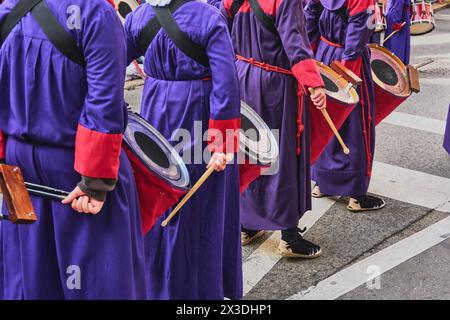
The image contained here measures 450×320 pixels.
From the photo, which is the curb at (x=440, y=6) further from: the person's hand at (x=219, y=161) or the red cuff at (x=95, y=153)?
the red cuff at (x=95, y=153)

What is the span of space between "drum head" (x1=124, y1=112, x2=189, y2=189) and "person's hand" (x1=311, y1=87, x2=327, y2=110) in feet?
4.13

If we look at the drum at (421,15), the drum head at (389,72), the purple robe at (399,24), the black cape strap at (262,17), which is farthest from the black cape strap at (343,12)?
the drum at (421,15)

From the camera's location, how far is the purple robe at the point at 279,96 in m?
4.11

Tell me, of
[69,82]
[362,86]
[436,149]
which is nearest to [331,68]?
[362,86]

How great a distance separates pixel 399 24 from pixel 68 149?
22.1 ft

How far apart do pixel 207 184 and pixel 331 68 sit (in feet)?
5.87

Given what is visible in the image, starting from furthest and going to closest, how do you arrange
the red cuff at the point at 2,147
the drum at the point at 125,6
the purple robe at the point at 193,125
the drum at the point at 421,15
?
the drum at the point at 421,15
the drum at the point at 125,6
the purple robe at the point at 193,125
the red cuff at the point at 2,147

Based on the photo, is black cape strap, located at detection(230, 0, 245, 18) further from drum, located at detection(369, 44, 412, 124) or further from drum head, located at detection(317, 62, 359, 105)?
drum, located at detection(369, 44, 412, 124)

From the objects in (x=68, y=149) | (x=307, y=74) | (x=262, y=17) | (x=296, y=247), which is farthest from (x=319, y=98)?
(x=68, y=149)

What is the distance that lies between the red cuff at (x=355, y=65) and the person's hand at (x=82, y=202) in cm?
284

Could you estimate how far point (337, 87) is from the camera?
15.7 feet

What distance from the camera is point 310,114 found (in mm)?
4617

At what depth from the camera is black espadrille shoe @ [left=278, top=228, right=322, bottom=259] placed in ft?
14.9

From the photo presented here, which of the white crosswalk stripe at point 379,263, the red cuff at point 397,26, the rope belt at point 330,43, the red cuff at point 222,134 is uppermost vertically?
the red cuff at point 397,26
